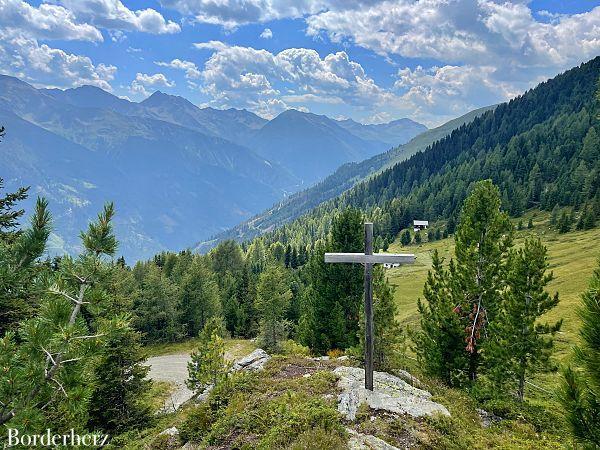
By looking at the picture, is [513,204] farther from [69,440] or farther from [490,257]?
[69,440]

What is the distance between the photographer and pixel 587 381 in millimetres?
5840

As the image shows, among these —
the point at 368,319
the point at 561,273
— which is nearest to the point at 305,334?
the point at 368,319

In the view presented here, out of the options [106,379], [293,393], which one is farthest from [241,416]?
[106,379]

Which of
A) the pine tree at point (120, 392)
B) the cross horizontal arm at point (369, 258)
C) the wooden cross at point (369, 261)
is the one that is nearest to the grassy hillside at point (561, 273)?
the cross horizontal arm at point (369, 258)

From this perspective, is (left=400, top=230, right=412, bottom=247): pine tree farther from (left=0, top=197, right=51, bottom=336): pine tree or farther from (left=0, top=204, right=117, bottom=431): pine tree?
(left=0, top=204, right=117, bottom=431): pine tree

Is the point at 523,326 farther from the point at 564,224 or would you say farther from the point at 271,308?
the point at 564,224

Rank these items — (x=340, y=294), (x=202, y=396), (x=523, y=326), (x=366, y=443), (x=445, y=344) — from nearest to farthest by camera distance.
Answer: (x=366, y=443)
(x=523, y=326)
(x=445, y=344)
(x=202, y=396)
(x=340, y=294)

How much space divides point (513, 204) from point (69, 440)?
173423 mm

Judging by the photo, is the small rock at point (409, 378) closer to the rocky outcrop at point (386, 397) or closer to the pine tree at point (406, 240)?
the rocky outcrop at point (386, 397)

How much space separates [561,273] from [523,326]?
193 ft

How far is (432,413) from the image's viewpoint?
13.7 metres

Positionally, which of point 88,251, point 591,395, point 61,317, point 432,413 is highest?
point 88,251

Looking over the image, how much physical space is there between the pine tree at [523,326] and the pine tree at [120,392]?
21179 millimetres

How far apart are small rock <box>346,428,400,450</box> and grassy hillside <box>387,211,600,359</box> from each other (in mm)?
24083
